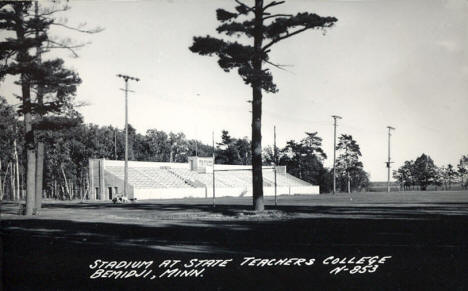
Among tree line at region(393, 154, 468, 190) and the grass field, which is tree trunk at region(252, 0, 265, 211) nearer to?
the grass field

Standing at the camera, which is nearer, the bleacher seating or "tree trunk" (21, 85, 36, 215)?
"tree trunk" (21, 85, 36, 215)

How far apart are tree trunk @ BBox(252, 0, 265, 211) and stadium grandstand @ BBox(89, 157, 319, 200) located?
1014 inches

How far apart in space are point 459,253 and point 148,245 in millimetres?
7763

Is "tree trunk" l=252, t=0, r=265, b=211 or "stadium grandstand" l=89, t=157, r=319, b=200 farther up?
"tree trunk" l=252, t=0, r=265, b=211

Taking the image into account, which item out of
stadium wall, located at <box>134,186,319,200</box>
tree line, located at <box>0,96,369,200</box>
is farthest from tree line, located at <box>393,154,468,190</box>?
stadium wall, located at <box>134,186,319,200</box>

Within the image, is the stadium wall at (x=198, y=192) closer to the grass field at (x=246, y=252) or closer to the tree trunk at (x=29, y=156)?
the tree trunk at (x=29, y=156)

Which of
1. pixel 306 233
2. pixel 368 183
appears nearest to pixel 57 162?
pixel 306 233

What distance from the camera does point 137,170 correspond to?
214 feet

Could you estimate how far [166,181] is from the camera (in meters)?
65.0

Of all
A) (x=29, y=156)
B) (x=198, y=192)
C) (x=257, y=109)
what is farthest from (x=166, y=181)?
(x=257, y=109)

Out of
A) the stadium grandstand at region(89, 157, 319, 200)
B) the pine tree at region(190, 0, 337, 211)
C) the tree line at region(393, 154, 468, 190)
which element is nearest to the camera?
the pine tree at region(190, 0, 337, 211)

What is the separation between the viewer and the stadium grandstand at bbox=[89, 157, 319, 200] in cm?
5997

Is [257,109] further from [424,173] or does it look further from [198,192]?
[424,173]

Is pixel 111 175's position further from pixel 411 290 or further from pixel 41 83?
pixel 411 290
